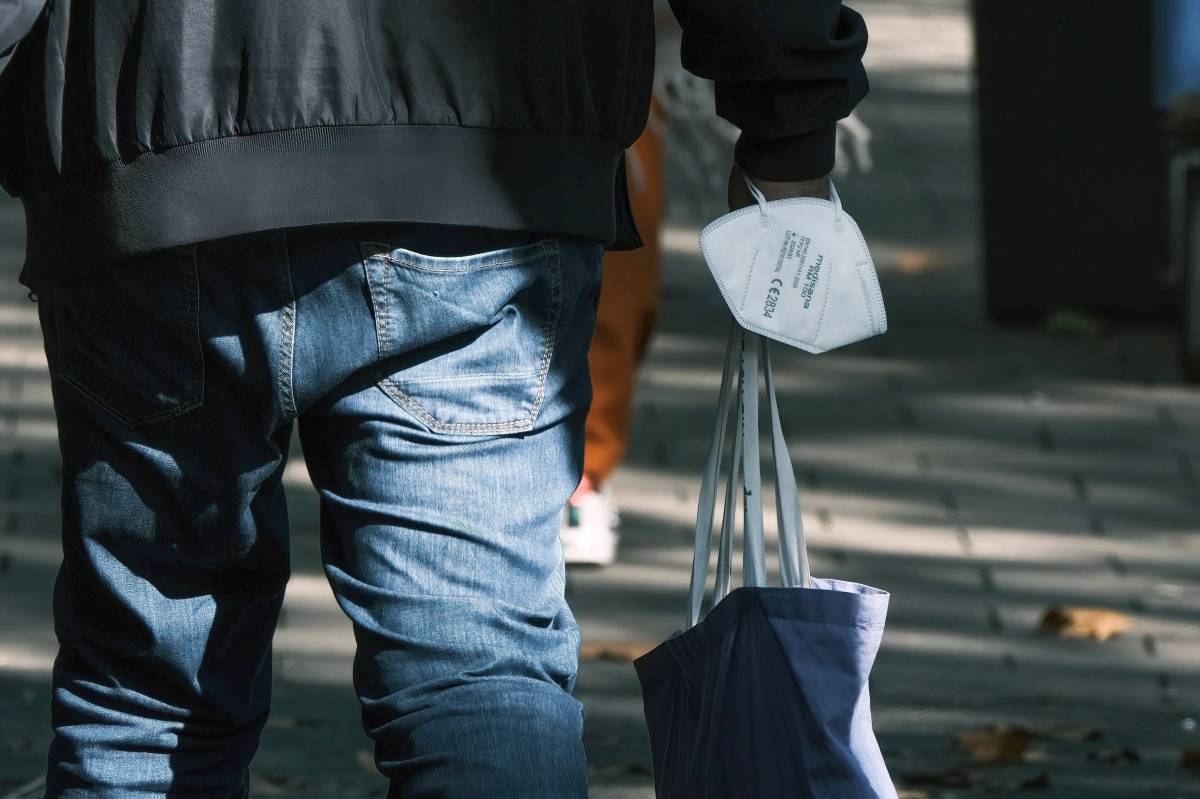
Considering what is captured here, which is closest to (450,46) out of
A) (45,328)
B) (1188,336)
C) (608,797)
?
(45,328)

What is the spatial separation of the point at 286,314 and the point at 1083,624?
2486mm

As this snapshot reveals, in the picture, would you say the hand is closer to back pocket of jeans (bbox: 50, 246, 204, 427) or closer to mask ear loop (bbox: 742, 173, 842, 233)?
mask ear loop (bbox: 742, 173, 842, 233)

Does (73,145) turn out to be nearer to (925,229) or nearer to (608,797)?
(608,797)

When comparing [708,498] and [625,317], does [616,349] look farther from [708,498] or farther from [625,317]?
[708,498]

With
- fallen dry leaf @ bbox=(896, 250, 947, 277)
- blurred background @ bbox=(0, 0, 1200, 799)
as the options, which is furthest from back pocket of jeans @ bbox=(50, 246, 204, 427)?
fallen dry leaf @ bbox=(896, 250, 947, 277)

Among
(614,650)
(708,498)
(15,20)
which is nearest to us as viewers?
(15,20)

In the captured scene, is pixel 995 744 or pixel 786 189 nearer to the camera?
pixel 786 189

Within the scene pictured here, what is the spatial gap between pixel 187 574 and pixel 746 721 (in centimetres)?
58

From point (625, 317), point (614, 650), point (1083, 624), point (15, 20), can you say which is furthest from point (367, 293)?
point (1083, 624)

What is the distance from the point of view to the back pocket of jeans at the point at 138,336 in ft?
6.28

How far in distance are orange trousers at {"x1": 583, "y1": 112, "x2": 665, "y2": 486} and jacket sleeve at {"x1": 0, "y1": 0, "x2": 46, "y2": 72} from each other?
234 centimetres

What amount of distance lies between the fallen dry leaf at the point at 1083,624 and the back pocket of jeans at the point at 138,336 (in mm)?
2461

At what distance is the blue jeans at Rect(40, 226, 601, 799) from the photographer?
6.22 feet

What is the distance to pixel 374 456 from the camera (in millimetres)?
1923
